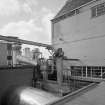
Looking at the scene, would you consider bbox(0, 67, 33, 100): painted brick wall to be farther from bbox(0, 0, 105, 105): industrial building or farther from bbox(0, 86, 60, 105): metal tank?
bbox(0, 86, 60, 105): metal tank

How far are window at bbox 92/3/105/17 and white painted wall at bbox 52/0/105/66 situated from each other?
0.25 meters

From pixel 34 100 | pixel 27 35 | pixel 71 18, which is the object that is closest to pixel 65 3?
pixel 71 18

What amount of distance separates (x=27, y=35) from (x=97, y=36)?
241 inches

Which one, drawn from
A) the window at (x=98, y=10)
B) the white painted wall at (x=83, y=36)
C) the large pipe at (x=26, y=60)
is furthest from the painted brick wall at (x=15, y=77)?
the window at (x=98, y=10)

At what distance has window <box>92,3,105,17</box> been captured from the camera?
7.34 m

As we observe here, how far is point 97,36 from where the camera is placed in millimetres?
7496

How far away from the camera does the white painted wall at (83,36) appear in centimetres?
738

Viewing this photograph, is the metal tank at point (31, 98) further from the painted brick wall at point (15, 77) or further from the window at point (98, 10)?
the window at point (98, 10)

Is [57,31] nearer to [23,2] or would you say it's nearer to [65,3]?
[65,3]

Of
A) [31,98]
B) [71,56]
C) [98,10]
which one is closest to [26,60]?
[71,56]

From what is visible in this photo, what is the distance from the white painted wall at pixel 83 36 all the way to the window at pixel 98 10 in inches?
9.7

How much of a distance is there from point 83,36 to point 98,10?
1861mm

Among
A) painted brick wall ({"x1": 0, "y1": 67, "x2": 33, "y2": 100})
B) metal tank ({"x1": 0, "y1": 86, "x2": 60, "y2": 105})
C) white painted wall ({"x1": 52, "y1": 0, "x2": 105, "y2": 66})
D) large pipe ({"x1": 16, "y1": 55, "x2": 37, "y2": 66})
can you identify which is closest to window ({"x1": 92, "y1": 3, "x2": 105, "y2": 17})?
white painted wall ({"x1": 52, "y1": 0, "x2": 105, "y2": 66})

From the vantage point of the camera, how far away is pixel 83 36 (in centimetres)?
830
